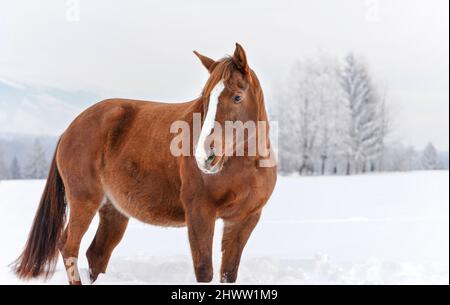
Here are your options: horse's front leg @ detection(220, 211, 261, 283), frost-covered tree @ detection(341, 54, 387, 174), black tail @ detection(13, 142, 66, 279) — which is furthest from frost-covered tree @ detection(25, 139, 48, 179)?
frost-covered tree @ detection(341, 54, 387, 174)

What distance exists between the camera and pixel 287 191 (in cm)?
794

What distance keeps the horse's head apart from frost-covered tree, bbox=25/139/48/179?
12.0 ft

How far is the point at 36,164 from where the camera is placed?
224 inches

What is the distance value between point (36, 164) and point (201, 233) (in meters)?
3.69

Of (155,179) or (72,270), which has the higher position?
(155,179)

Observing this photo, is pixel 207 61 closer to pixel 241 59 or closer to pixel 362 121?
pixel 241 59

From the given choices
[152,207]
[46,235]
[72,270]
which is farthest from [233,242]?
[46,235]

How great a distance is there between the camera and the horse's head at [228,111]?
2.42 metres

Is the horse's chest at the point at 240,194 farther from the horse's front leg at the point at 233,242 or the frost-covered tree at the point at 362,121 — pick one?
the frost-covered tree at the point at 362,121

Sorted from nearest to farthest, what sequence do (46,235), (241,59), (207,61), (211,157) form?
(211,157) → (241,59) → (207,61) → (46,235)

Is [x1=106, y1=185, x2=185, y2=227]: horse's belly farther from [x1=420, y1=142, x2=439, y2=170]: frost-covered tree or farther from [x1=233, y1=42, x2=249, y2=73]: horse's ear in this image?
[x1=420, y1=142, x2=439, y2=170]: frost-covered tree

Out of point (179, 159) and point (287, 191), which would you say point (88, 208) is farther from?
point (287, 191)

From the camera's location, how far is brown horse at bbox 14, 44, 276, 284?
2.58 meters

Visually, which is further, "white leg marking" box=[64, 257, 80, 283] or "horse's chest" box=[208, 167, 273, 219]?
"white leg marking" box=[64, 257, 80, 283]
